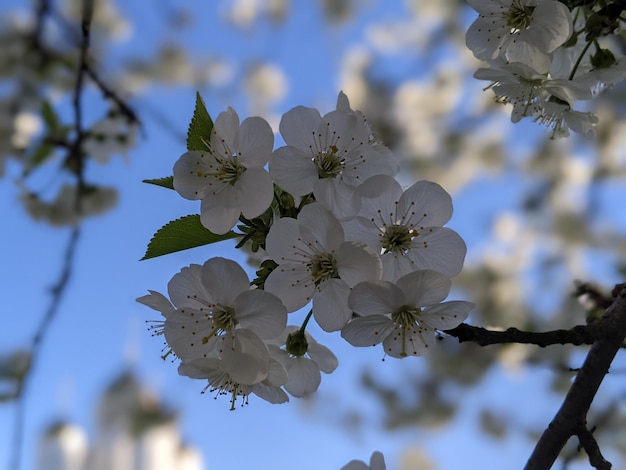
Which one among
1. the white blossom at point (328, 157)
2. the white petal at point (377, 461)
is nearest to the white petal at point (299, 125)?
the white blossom at point (328, 157)

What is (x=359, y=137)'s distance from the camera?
0.42m

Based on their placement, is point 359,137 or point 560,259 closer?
point 359,137

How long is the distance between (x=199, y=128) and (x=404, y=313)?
0.63 feet

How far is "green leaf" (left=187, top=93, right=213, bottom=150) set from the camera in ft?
1.39

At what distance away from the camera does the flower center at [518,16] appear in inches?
19.0

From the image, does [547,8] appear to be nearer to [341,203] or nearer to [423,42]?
[341,203]

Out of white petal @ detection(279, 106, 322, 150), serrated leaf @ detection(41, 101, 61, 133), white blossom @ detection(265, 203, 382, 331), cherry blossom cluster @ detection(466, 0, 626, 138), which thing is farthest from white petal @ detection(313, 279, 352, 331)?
serrated leaf @ detection(41, 101, 61, 133)

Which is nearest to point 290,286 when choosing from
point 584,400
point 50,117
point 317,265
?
point 317,265

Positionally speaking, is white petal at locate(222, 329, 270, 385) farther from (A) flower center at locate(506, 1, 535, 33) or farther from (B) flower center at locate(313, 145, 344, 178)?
(A) flower center at locate(506, 1, 535, 33)

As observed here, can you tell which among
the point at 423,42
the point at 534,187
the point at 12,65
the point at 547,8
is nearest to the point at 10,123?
the point at 12,65

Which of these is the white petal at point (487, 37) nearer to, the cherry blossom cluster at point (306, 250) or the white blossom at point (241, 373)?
the cherry blossom cluster at point (306, 250)

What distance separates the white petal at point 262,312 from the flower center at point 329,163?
0.31 feet

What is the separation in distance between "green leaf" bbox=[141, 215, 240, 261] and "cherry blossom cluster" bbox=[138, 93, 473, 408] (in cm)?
2

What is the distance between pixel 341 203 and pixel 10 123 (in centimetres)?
181
